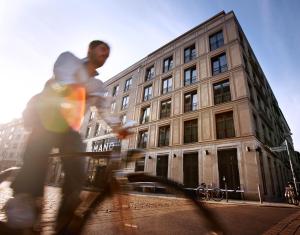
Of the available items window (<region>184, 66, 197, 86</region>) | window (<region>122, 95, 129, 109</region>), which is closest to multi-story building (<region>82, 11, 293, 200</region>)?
window (<region>184, 66, 197, 86</region>)

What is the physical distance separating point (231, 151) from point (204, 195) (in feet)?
13.3

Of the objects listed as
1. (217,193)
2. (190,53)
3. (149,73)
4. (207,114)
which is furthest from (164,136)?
(149,73)

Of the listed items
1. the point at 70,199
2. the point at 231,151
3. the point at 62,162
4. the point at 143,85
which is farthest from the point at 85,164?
the point at 143,85

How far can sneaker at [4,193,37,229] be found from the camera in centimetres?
125

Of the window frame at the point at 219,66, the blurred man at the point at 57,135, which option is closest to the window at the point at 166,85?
the window frame at the point at 219,66

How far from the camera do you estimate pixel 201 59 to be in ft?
63.2

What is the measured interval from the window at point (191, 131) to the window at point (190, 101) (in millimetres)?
1400

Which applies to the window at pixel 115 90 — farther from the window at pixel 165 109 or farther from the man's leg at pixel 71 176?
the man's leg at pixel 71 176

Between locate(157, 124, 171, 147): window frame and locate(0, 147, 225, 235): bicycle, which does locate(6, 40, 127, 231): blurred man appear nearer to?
locate(0, 147, 225, 235): bicycle

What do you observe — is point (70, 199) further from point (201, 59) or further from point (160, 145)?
point (201, 59)

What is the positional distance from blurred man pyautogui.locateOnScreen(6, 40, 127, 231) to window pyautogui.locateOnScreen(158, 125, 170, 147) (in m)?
17.0

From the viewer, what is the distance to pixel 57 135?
5.17ft

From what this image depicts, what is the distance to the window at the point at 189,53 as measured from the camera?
20.8 m

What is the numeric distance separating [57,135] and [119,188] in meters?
0.69
